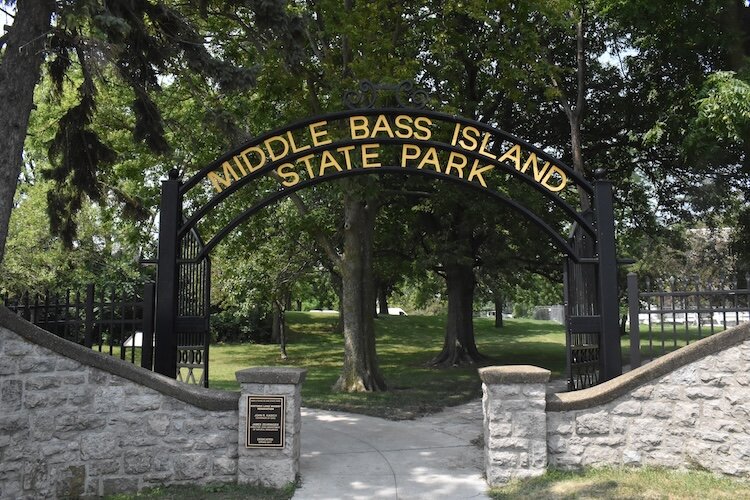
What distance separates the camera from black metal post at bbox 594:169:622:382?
25.0ft

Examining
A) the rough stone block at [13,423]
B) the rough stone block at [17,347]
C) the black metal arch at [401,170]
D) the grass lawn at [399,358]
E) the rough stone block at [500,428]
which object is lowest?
the grass lawn at [399,358]

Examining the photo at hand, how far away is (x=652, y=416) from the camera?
21.9ft

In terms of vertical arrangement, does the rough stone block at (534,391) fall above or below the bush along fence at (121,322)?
below

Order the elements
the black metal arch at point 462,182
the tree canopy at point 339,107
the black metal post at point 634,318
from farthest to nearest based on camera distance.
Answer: the tree canopy at point 339,107
the black metal arch at point 462,182
the black metal post at point 634,318

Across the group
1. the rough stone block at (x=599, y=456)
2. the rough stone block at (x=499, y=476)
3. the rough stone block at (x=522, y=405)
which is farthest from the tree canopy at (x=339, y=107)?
the rough stone block at (x=599, y=456)

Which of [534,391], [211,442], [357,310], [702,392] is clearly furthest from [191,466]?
[357,310]

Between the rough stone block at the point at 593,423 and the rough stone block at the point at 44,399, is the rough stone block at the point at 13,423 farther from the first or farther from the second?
the rough stone block at the point at 593,423

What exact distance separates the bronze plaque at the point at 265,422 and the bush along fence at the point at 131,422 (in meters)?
0.01

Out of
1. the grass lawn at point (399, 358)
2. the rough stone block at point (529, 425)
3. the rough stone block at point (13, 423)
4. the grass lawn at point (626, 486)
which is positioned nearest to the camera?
the grass lawn at point (626, 486)

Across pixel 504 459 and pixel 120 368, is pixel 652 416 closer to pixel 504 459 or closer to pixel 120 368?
pixel 504 459

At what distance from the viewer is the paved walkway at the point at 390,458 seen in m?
6.58

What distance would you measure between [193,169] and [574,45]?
40.6 ft

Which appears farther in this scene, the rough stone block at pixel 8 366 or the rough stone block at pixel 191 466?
the rough stone block at pixel 191 466

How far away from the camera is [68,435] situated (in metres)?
6.54
